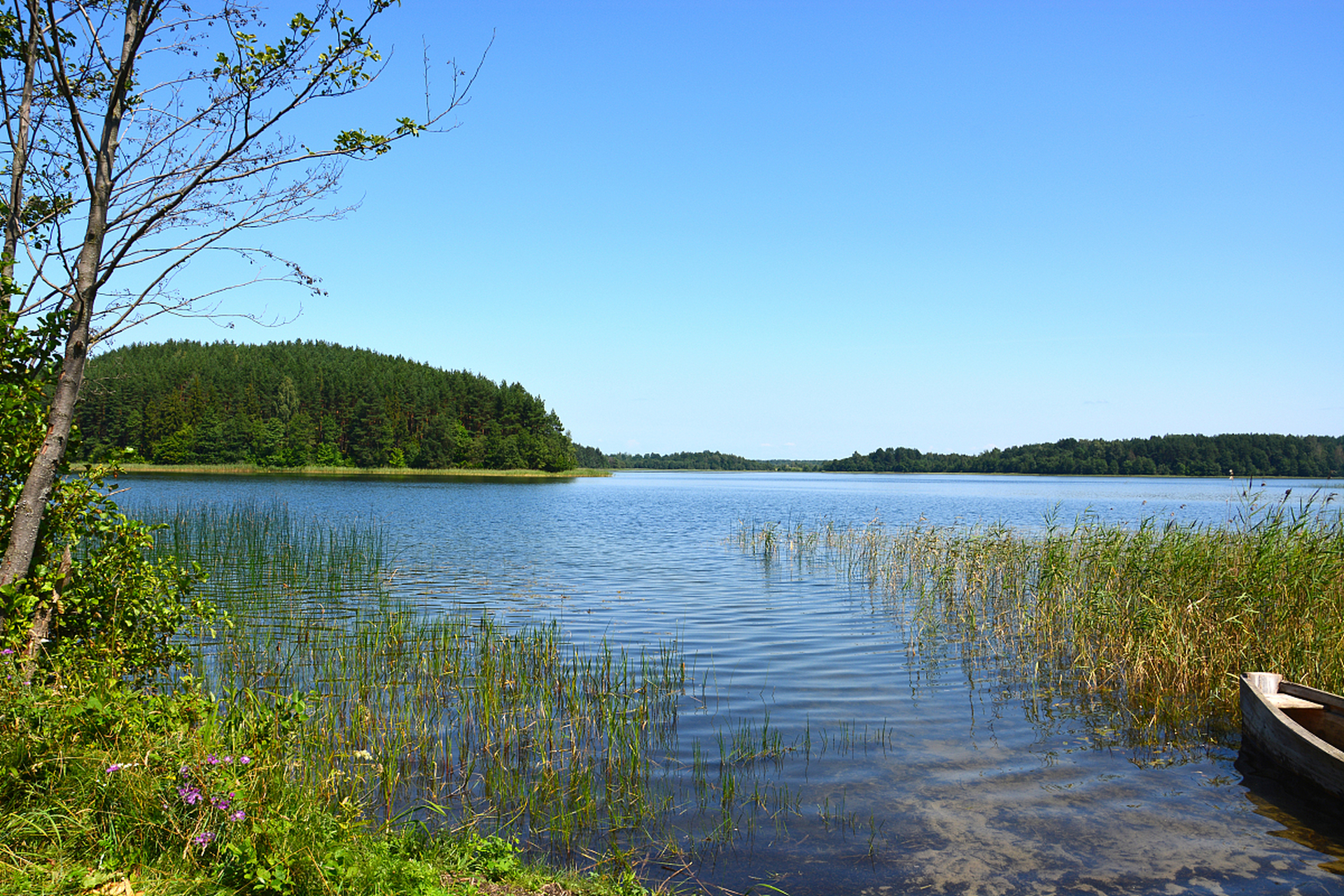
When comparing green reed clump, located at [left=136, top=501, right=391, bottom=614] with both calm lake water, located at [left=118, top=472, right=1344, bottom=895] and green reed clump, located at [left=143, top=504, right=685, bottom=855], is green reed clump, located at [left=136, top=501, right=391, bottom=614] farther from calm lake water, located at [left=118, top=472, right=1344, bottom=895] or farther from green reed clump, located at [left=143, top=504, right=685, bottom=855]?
calm lake water, located at [left=118, top=472, right=1344, bottom=895]

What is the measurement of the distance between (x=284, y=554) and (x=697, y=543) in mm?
13815

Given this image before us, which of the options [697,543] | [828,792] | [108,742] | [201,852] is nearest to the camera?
[201,852]

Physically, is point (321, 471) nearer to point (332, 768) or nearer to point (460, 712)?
point (460, 712)

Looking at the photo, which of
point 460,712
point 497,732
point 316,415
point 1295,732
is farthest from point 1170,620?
point 316,415

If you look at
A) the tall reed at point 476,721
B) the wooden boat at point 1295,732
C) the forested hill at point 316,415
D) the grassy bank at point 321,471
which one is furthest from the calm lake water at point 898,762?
the forested hill at point 316,415

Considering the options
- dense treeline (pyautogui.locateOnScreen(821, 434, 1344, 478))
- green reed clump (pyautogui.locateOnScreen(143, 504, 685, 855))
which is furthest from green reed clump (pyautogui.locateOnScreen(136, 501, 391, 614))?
dense treeline (pyautogui.locateOnScreen(821, 434, 1344, 478))

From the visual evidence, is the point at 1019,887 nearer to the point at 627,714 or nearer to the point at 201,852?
the point at 627,714

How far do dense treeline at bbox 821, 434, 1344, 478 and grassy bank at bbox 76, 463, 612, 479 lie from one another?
73.9 metres

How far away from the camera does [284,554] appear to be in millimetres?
18016

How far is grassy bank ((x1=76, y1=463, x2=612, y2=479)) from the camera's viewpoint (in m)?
80.8

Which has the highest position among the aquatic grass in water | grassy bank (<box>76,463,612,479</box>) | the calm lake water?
grassy bank (<box>76,463,612,479</box>)

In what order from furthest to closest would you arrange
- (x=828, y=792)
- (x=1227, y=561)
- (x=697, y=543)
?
(x=697, y=543)
(x=1227, y=561)
(x=828, y=792)

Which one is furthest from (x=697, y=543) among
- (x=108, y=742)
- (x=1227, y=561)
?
(x=108, y=742)

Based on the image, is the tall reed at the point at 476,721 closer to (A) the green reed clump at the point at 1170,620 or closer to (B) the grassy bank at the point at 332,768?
(B) the grassy bank at the point at 332,768
